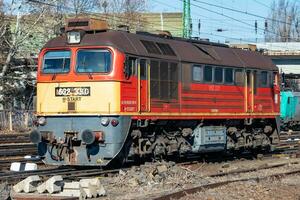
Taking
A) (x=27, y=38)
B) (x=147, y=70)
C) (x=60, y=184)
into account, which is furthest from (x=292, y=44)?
(x=60, y=184)

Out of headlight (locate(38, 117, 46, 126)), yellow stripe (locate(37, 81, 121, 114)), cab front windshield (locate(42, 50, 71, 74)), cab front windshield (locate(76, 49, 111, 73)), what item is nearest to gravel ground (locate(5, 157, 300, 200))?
yellow stripe (locate(37, 81, 121, 114))

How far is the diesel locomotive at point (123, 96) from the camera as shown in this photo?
15352 millimetres

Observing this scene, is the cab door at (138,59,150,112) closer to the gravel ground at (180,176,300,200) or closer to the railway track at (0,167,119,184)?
the railway track at (0,167,119,184)

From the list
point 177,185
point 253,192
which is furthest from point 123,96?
point 253,192

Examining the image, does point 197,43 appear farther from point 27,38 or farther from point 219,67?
point 27,38

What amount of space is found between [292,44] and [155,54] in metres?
53.7

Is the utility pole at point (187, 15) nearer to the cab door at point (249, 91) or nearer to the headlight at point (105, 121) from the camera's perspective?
the cab door at point (249, 91)

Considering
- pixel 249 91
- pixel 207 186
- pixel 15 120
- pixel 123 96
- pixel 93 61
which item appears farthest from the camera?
pixel 15 120

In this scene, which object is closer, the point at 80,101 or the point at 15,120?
the point at 80,101

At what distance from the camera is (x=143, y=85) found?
16219 millimetres

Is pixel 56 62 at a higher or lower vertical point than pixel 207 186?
higher

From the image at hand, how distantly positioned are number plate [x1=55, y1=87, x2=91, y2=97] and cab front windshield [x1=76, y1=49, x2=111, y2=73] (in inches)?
18.9

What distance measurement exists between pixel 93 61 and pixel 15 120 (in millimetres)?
23204

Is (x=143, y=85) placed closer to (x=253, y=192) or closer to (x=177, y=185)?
(x=177, y=185)
